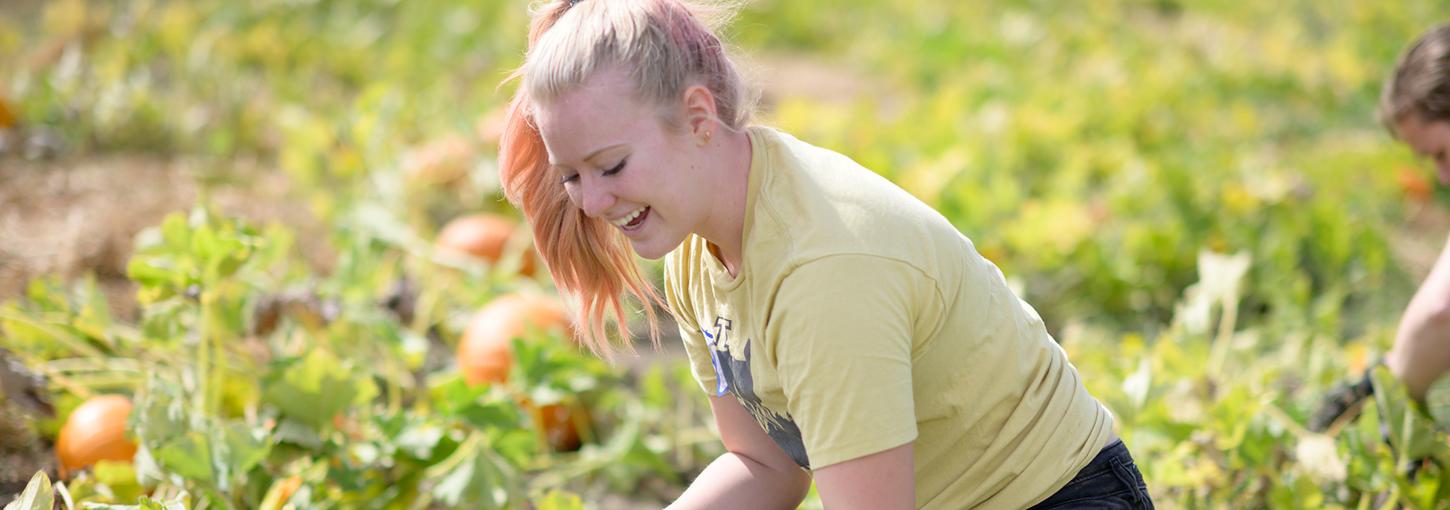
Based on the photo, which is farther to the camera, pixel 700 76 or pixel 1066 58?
pixel 1066 58

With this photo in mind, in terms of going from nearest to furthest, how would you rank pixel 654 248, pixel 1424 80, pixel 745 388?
1. pixel 654 248
2. pixel 745 388
3. pixel 1424 80

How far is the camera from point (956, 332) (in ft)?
5.24

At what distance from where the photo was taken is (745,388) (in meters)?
1.73

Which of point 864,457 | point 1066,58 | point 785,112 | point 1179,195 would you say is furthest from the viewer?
point 1066,58

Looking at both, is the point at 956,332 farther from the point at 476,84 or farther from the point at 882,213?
the point at 476,84

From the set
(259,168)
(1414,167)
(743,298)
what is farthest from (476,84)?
(743,298)

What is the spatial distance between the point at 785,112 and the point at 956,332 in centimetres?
334

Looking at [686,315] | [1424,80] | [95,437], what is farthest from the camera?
[1424,80]

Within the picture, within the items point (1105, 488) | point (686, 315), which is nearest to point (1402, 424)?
point (1105, 488)

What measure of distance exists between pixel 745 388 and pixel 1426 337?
144cm

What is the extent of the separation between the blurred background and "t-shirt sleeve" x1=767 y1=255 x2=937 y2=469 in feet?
1.31

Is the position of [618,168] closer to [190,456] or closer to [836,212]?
[836,212]

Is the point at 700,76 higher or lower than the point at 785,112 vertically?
higher

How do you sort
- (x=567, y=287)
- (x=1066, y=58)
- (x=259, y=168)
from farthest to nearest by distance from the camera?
1. (x=1066, y=58)
2. (x=259, y=168)
3. (x=567, y=287)
